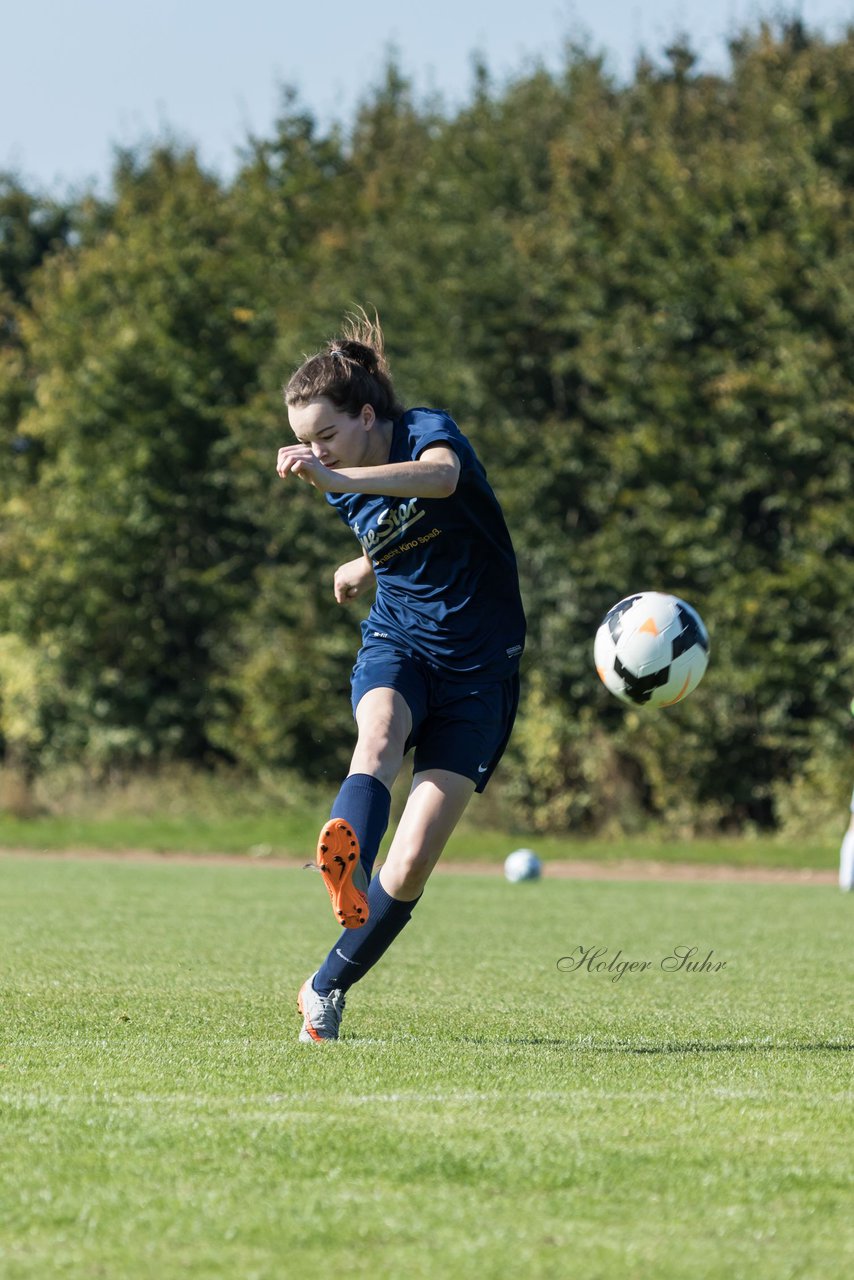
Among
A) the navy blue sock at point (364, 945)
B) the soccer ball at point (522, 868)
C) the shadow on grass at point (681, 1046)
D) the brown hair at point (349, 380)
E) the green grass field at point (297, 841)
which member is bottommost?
the green grass field at point (297, 841)

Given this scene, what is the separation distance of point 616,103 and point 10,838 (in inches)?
614

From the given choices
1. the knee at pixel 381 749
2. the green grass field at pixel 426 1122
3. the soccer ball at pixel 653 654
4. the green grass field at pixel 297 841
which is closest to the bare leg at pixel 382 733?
the knee at pixel 381 749

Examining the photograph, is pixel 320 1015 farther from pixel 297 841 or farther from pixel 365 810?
pixel 297 841

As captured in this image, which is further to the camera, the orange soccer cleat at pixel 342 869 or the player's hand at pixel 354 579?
the player's hand at pixel 354 579

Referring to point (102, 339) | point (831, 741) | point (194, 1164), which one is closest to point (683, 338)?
point (831, 741)

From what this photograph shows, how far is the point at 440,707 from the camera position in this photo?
17.9 feet

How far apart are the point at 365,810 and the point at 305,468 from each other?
1057mm

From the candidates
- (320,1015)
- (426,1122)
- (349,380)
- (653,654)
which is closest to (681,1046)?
(320,1015)

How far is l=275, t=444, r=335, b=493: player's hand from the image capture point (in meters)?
4.84

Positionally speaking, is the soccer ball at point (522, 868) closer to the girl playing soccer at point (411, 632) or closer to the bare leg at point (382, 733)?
the girl playing soccer at point (411, 632)

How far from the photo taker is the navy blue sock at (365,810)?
504 cm

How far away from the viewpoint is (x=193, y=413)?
26.1 m

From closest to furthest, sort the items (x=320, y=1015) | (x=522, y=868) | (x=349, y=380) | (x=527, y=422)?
(x=320, y=1015) → (x=349, y=380) → (x=522, y=868) → (x=527, y=422)

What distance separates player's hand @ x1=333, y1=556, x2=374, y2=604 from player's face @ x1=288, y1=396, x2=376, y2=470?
41 centimetres
